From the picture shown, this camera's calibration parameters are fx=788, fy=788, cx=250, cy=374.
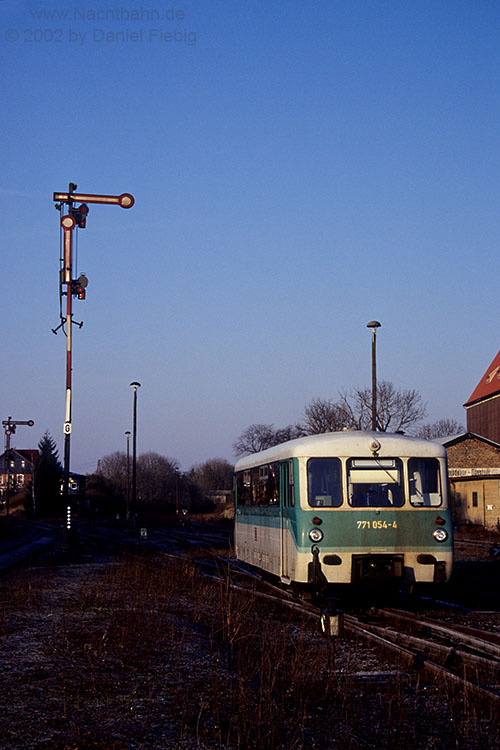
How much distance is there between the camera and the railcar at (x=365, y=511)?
1203 centimetres

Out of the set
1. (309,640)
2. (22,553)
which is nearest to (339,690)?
(309,640)

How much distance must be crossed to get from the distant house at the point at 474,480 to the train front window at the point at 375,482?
27.0 m

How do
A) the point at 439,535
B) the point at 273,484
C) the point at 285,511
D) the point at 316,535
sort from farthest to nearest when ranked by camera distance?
the point at 273,484 → the point at 285,511 → the point at 439,535 → the point at 316,535

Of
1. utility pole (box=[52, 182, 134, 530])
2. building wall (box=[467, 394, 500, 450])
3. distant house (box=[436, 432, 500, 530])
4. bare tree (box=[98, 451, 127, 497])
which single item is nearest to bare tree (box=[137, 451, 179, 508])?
bare tree (box=[98, 451, 127, 497])

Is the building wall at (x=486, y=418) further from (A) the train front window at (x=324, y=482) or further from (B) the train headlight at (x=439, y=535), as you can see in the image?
(A) the train front window at (x=324, y=482)

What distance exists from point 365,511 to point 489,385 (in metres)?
63.0

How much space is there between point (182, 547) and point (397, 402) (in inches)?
1652

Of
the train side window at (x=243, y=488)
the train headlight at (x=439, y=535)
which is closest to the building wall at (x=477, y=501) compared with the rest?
the train side window at (x=243, y=488)

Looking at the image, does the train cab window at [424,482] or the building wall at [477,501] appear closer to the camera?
the train cab window at [424,482]

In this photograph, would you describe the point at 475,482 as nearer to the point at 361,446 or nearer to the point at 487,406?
the point at 487,406

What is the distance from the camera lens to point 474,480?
43188mm

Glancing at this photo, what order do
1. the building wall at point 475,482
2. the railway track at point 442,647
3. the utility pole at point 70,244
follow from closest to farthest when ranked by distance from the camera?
the railway track at point 442,647
the utility pole at point 70,244
the building wall at point 475,482

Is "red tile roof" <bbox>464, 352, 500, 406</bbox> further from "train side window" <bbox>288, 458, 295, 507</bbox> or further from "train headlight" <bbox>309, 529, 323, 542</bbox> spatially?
"train headlight" <bbox>309, 529, 323, 542</bbox>

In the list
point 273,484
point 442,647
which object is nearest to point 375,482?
point 273,484
